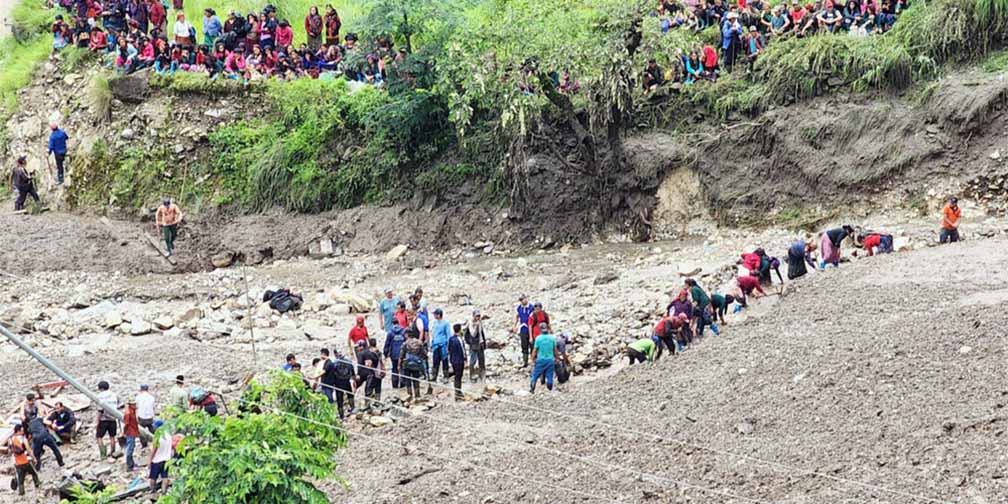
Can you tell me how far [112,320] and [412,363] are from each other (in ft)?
26.3

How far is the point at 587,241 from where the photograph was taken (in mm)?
29453

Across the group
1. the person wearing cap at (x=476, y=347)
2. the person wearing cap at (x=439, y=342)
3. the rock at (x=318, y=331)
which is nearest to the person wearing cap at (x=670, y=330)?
the person wearing cap at (x=476, y=347)

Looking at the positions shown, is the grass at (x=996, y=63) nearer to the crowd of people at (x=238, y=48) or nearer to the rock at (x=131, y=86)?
the crowd of people at (x=238, y=48)

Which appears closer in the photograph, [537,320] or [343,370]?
[343,370]

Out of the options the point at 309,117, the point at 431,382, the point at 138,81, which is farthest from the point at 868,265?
the point at 138,81

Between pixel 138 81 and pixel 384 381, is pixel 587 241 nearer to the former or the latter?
pixel 384 381

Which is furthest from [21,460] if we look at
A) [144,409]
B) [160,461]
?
[160,461]

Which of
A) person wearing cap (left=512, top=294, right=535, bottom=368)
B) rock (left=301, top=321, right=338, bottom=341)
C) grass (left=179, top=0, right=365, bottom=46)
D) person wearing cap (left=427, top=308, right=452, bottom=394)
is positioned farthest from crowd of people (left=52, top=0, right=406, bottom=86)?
person wearing cap (left=427, top=308, right=452, bottom=394)

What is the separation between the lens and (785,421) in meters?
16.3

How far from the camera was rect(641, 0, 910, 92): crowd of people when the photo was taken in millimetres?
29156

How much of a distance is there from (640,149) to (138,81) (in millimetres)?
13412

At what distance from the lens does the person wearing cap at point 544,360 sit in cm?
1952

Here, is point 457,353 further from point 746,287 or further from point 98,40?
point 98,40

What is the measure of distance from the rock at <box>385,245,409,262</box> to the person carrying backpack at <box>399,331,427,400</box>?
9151 mm
